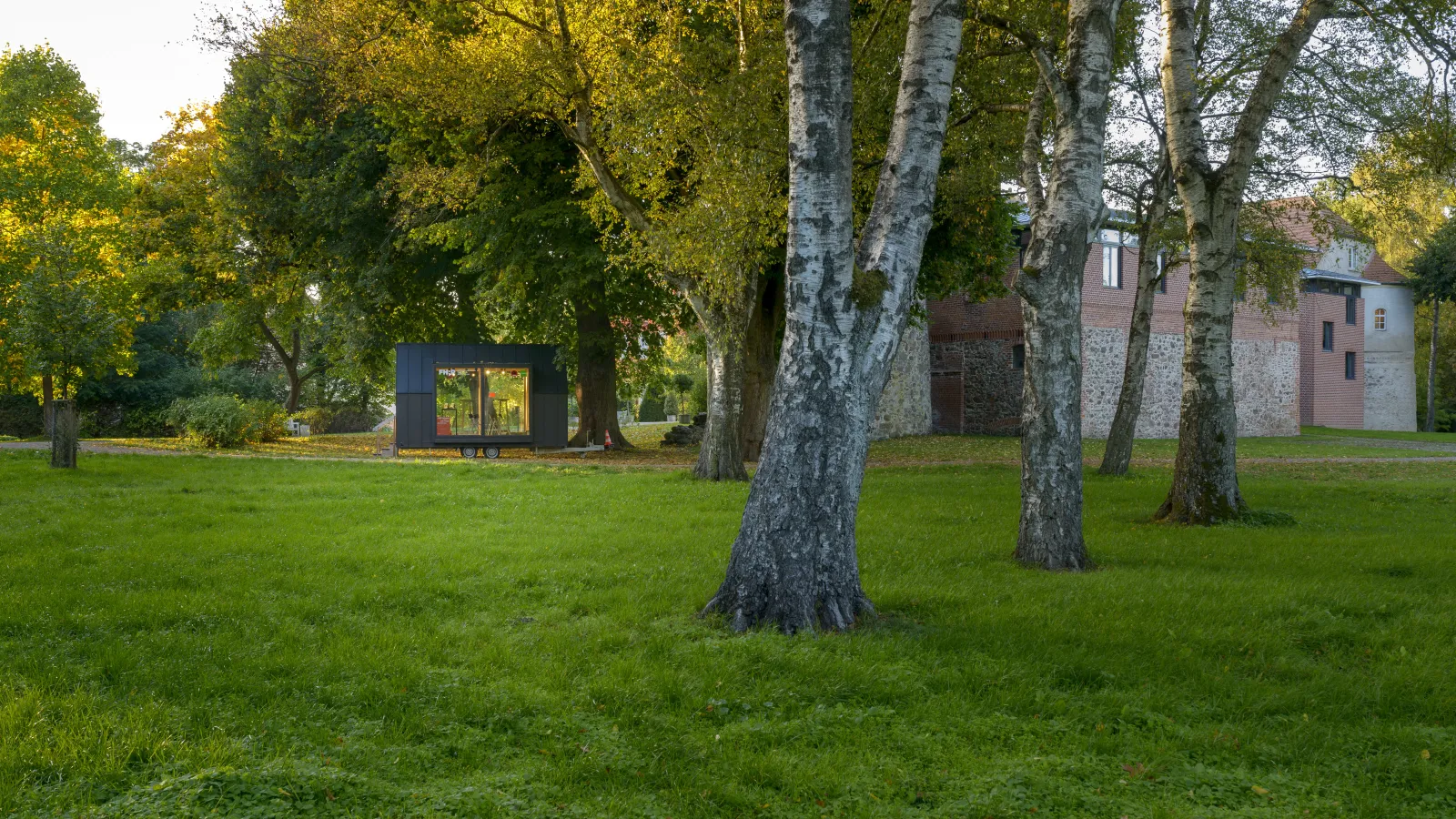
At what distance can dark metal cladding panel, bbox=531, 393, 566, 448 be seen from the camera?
26.5 metres

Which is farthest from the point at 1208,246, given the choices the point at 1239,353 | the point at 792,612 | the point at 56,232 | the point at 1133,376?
the point at 1239,353

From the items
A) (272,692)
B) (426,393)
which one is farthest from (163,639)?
(426,393)

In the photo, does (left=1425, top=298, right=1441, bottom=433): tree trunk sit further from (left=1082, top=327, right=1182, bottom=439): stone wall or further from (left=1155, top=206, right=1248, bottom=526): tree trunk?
(left=1155, top=206, right=1248, bottom=526): tree trunk

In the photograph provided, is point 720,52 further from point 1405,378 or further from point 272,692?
point 1405,378

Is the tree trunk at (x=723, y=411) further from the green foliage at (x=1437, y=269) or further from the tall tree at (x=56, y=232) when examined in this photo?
the green foliage at (x=1437, y=269)

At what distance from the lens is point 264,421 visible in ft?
98.9

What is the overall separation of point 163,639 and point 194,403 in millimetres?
24923

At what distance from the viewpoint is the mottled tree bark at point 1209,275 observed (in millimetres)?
13141

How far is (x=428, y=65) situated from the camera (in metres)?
17.5

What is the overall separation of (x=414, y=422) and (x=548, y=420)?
10.5 ft

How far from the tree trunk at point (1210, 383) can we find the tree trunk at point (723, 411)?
24.1ft

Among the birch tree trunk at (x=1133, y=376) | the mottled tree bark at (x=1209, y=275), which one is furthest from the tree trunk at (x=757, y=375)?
the mottled tree bark at (x=1209, y=275)

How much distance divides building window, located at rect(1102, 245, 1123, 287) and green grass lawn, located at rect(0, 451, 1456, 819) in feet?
83.7

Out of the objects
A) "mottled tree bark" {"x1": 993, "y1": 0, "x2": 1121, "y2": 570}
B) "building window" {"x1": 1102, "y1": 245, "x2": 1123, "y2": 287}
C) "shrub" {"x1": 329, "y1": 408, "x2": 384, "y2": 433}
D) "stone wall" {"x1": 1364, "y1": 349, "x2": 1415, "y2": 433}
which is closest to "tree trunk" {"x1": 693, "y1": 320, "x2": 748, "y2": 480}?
"mottled tree bark" {"x1": 993, "y1": 0, "x2": 1121, "y2": 570}
